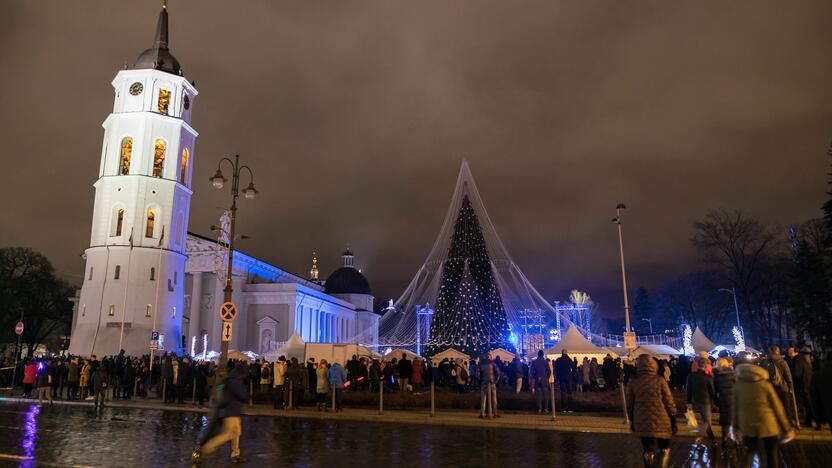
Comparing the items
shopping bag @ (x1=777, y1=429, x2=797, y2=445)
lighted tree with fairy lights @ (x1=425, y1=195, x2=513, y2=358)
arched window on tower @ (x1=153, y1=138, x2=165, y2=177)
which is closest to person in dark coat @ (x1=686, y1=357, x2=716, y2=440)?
shopping bag @ (x1=777, y1=429, x2=797, y2=445)

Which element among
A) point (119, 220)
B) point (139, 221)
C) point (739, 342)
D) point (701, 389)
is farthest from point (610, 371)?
point (119, 220)

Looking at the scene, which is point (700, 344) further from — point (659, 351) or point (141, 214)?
point (141, 214)

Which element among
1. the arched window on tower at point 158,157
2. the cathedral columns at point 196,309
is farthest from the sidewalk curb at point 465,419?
the cathedral columns at point 196,309

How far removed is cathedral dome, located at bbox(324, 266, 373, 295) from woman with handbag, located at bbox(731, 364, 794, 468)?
10576cm

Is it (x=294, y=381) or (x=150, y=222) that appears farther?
(x=150, y=222)

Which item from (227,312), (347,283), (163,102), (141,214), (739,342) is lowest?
(227,312)

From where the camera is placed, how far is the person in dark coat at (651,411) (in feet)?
25.5

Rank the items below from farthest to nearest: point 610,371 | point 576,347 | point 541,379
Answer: point 576,347 → point 610,371 → point 541,379

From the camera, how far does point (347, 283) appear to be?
113 m

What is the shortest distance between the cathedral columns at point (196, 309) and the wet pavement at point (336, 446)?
168 ft

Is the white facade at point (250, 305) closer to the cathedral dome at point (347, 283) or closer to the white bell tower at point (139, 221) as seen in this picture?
the white bell tower at point (139, 221)

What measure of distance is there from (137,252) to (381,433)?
39.9 m

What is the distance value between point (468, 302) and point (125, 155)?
107 feet

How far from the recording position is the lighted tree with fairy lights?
153ft
